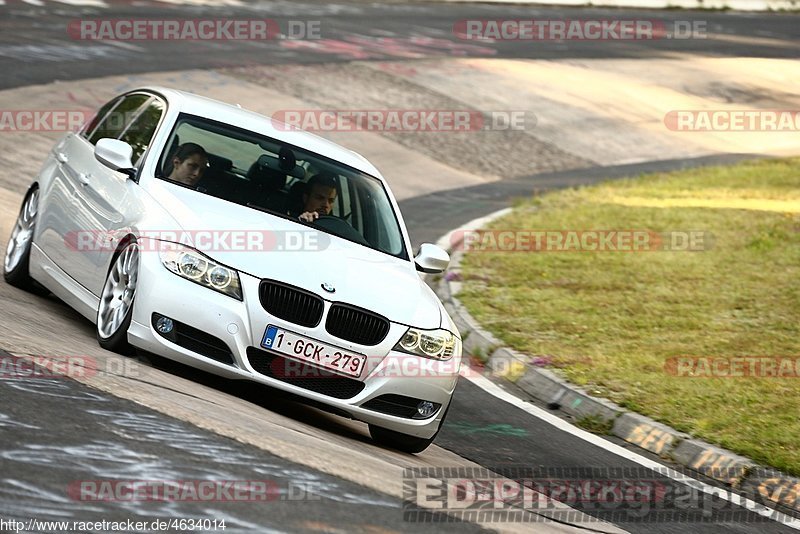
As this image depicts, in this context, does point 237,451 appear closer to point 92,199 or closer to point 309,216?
point 309,216

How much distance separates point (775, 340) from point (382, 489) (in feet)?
21.2

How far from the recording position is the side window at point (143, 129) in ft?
28.6

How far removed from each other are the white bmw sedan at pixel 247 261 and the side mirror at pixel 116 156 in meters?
0.01

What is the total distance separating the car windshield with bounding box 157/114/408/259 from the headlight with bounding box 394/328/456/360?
1.03m

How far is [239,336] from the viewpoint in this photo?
716cm

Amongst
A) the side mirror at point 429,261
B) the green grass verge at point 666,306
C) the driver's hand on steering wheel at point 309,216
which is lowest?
the green grass verge at point 666,306

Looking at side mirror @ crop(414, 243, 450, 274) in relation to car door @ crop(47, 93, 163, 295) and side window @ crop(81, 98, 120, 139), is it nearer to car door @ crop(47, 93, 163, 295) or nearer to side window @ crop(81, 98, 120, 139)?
car door @ crop(47, 93, 163, 295)

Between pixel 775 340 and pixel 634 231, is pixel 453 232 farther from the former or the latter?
pixel 775 340

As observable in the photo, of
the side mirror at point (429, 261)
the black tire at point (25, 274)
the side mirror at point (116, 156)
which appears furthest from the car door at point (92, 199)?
the side mirror at point (429, 261)

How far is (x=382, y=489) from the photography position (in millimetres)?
6117

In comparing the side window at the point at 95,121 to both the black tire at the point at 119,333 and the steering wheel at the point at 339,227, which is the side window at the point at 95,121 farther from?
the steering wheel at the point at 339,227

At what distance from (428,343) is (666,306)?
5.73 m

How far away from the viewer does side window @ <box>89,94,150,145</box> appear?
30.5 ft

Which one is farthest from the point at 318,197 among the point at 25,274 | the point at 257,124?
the point at 25,274
